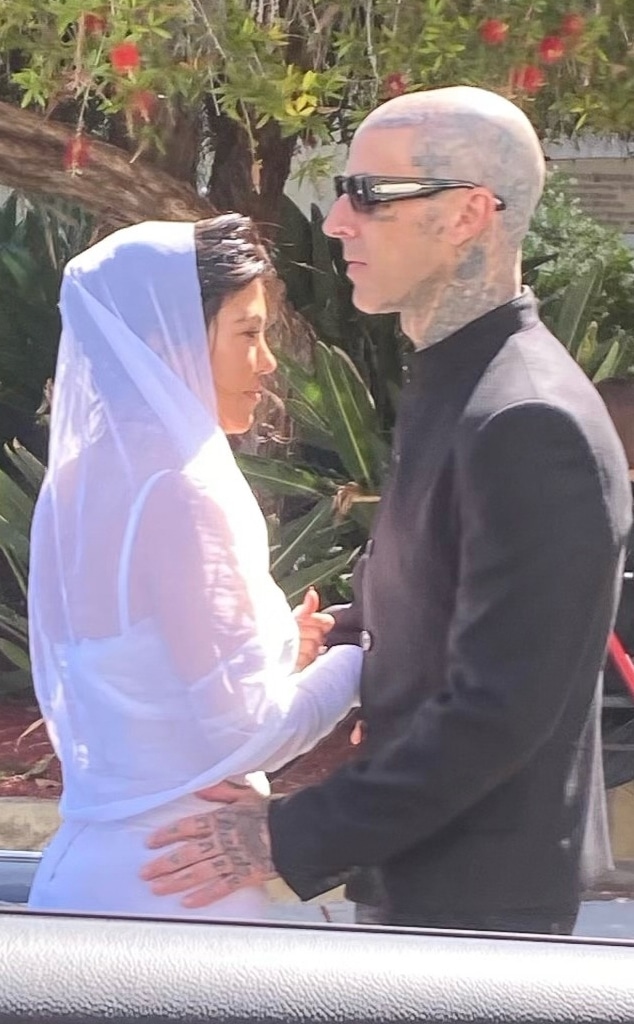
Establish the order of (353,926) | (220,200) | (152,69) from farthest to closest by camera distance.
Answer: (220,200)
(152,69)
(353,926)

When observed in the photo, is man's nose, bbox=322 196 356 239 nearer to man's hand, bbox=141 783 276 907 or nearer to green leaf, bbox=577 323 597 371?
man's hand, bbox=141 783 276 907

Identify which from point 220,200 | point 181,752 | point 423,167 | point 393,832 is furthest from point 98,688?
point 220,200

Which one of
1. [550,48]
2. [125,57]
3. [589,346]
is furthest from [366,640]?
[589,346]

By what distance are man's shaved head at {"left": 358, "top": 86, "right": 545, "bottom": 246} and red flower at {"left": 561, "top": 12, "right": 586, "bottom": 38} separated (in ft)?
5.38

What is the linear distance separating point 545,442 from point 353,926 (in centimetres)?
56

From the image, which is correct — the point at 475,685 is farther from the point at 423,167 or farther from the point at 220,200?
the point at 220,200

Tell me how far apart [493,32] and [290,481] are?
4.03 feet

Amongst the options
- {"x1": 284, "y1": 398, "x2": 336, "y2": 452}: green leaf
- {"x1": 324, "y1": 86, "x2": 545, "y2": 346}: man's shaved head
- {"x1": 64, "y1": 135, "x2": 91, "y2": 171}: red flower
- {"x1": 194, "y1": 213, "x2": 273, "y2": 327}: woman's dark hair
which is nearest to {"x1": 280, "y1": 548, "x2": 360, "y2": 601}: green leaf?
{"x1": 284, "y1": 398, "x2": 336, "y2": 452}: green leaf

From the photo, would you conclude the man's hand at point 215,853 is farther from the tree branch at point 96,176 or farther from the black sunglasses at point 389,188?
the tree branch at point 96,176

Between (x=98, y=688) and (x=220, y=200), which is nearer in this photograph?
(x=98, y=688)

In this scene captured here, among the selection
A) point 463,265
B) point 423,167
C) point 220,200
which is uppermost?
point 423,167

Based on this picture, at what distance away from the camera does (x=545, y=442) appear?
1522mm

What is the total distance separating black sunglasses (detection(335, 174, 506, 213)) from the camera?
1604 mm

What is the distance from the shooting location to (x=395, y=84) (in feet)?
10.7
